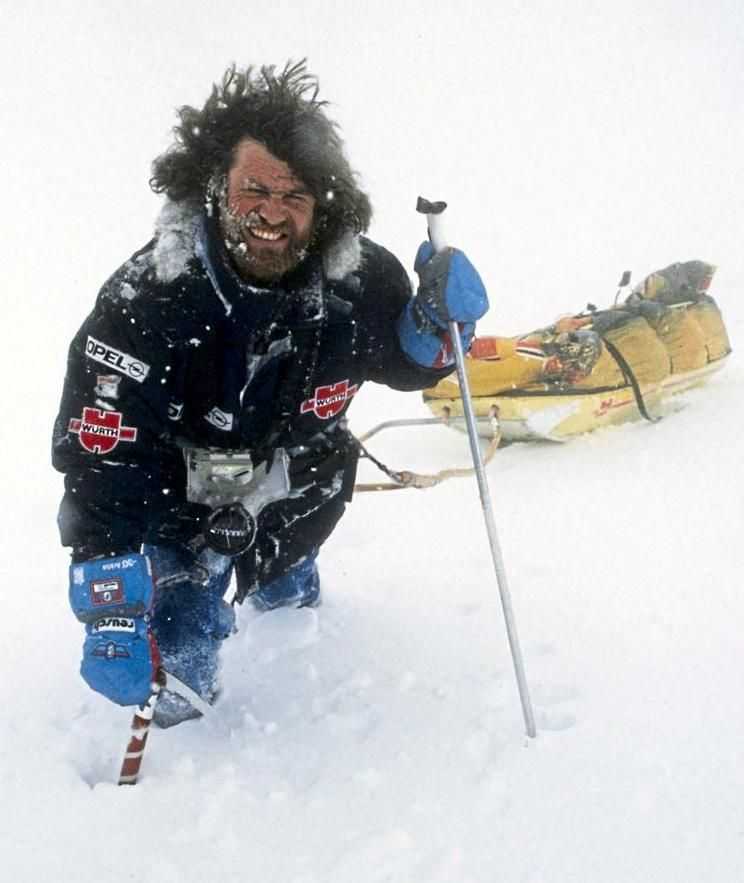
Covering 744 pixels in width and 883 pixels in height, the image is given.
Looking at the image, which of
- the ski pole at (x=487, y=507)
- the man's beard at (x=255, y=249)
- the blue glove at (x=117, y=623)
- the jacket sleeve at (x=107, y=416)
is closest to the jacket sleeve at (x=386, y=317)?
the ski pole at (x=487, y=507)

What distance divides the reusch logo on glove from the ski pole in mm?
1259

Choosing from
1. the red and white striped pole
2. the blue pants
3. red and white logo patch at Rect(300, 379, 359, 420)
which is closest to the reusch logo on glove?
the red and white striped pole

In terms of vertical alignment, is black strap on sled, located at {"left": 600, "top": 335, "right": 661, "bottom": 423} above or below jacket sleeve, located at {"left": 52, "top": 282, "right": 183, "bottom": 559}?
below

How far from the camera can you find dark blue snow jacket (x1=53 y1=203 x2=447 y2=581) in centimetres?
263

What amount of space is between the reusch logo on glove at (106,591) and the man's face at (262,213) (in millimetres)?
1104

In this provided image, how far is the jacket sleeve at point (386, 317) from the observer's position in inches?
122

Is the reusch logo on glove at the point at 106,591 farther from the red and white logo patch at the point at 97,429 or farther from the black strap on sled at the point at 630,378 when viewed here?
the black strap on sled at the point at 630,378

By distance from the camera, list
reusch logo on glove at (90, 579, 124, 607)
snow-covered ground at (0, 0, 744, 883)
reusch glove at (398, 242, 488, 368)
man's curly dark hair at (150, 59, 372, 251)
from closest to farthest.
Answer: snow-covered ground at (0, 0, 744, 883) < reusch logo on glove at (90, 579, 124, 607) < man's curly dark hair at (150, 59, 372, 251) < reusch glove at (398, 242, 488, 368)

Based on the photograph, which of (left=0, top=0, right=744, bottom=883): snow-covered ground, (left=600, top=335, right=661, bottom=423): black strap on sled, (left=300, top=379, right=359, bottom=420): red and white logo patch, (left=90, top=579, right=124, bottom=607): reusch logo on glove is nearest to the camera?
(left=0, top=0, right=744, bottom=883): snow-covered ground

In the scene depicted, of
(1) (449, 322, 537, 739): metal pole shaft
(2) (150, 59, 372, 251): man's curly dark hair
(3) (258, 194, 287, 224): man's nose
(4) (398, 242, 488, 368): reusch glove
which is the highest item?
(2) (150, 59, 372, 251): man's curly dark hair

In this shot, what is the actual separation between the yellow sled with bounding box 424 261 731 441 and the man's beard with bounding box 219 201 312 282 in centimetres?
274

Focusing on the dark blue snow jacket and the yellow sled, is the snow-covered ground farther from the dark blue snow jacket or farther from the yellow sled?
the dark blue snow jacket

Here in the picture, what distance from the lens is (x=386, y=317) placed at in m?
3.18

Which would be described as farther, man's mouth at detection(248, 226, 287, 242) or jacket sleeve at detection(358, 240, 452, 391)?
jacket sleeve at detection(358, 240, 452, 391)
